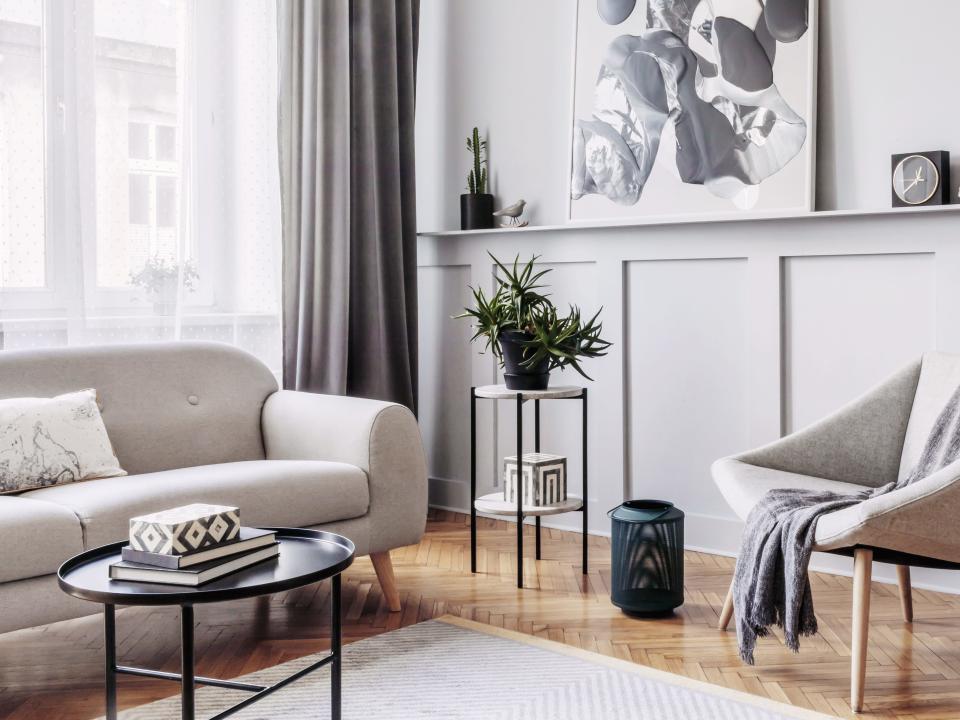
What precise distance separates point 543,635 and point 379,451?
2.24 feet

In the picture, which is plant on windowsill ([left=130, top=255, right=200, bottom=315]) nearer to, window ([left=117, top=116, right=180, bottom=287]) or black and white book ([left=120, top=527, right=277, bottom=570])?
window ([left=117, top=116, right=180, bottom=287])

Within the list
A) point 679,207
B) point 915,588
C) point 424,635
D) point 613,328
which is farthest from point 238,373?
point 915,588

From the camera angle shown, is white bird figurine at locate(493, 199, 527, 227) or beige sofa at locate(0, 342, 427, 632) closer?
beige sofa at locate(0, 342, 427, 632)

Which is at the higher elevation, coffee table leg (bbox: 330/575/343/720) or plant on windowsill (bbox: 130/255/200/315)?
plant on windowsill (bbox: 130/255/200/315)

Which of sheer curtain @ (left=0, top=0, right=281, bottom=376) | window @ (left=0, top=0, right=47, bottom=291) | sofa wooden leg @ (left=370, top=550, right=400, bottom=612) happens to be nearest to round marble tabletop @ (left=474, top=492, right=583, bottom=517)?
sofa wooden leg @ (left=370, top=550, right=400, bottom=612)

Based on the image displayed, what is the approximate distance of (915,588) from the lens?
3.22m

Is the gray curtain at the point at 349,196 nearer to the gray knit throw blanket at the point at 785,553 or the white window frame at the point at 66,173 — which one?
the white window frame at the point at 66,173

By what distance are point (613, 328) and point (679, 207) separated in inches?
19.8

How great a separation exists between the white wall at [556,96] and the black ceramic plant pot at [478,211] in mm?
89

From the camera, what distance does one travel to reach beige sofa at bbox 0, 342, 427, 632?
2465 millimetres

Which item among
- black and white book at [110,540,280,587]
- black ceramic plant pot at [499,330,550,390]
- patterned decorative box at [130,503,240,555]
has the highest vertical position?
black ceramic plant pot at [499,330,550,390]

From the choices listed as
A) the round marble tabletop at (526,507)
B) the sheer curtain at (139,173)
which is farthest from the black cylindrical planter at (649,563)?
the sheer curtain at (139,173)

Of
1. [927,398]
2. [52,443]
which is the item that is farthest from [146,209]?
[927,398]

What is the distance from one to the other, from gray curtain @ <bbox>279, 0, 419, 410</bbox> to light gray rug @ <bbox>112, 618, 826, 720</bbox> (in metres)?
1.52
